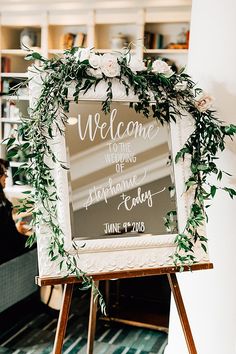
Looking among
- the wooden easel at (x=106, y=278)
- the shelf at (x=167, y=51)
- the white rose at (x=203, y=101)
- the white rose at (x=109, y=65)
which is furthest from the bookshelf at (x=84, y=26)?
the wooden easel at (x=106, y=278)

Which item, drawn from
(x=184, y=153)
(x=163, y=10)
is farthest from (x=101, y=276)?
(x=163, y=10)

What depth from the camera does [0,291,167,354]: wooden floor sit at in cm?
319

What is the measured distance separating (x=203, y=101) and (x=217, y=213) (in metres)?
0.64

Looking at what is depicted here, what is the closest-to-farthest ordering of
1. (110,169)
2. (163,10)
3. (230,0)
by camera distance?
1. (110,169)
2. (230,0)
3. (163,10)

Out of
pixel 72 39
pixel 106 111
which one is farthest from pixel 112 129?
pixel 72 39

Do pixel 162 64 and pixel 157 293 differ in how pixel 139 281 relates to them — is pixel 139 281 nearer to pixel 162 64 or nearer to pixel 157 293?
pixel 157 293

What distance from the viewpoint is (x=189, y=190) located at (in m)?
2.29

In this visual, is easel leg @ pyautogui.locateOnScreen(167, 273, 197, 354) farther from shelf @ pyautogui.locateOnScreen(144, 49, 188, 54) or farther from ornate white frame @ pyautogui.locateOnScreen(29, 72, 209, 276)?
shelf @ pyautogui.locateOnScreen(144, 49, 188, 54)

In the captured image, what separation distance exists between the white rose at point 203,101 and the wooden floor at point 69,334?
5.39 ft

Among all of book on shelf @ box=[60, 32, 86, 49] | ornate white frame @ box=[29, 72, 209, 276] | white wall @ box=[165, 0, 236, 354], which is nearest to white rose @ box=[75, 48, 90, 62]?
ornate white frame @ box=[29, 72, 209, 276]

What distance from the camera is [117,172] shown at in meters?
2.18

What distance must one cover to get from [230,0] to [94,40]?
3276 mm

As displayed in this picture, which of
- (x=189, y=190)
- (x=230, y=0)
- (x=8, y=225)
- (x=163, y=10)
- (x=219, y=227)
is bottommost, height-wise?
(x=8, y=225)

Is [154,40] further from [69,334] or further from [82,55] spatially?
[82,55]
